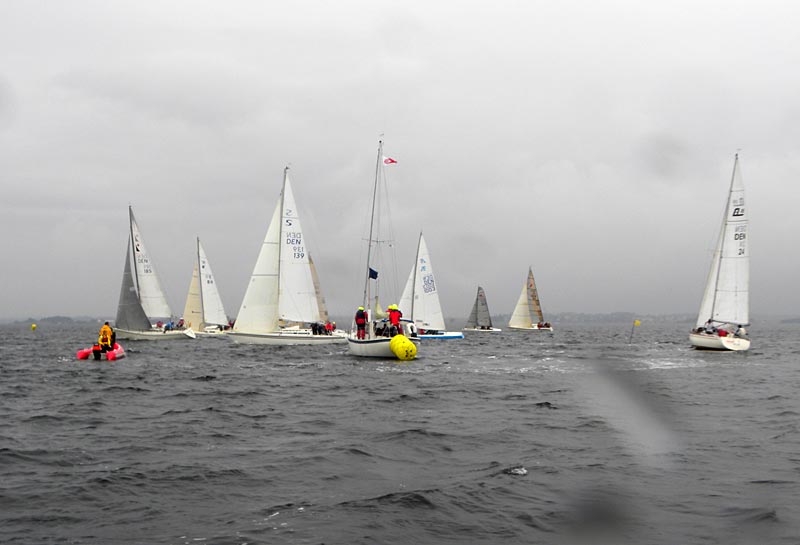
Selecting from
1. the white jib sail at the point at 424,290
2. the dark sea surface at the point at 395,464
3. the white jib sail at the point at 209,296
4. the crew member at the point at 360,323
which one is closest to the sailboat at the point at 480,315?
the white jib sail at the point at 424,290

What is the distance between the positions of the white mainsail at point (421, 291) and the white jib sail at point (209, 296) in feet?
56.4

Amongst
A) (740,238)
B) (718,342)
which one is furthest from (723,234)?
(718,342)

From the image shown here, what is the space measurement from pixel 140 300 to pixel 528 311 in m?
53.8

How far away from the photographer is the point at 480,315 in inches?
3669

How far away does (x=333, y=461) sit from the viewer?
12.1 metres

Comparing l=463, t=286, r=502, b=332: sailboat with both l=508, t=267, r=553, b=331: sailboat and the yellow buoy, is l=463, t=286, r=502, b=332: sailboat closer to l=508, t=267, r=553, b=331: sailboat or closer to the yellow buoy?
l=508, t=267, r=553, b=331: sailboat

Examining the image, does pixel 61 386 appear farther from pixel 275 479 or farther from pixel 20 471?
pixel 275 479

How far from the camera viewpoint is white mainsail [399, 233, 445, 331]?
63812 mm

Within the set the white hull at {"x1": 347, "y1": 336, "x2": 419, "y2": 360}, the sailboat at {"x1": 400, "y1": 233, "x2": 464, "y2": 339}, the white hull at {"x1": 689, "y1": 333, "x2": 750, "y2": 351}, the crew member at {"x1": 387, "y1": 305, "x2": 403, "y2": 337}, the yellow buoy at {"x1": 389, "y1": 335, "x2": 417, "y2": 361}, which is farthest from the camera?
the sailboat at {"x1": 400, "y1": 233, "x2": 464, "y2": 339}

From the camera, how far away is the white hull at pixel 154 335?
5734 cm

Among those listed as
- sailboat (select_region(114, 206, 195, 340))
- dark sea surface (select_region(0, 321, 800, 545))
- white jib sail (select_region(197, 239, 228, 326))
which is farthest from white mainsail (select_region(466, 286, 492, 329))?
dark sea surface (select_region(0, 321, 800, 545))

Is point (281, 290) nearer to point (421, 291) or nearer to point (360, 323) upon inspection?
point (360, 323)

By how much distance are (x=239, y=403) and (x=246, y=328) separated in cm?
2826

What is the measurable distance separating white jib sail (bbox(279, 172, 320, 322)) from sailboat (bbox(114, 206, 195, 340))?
543 inches
